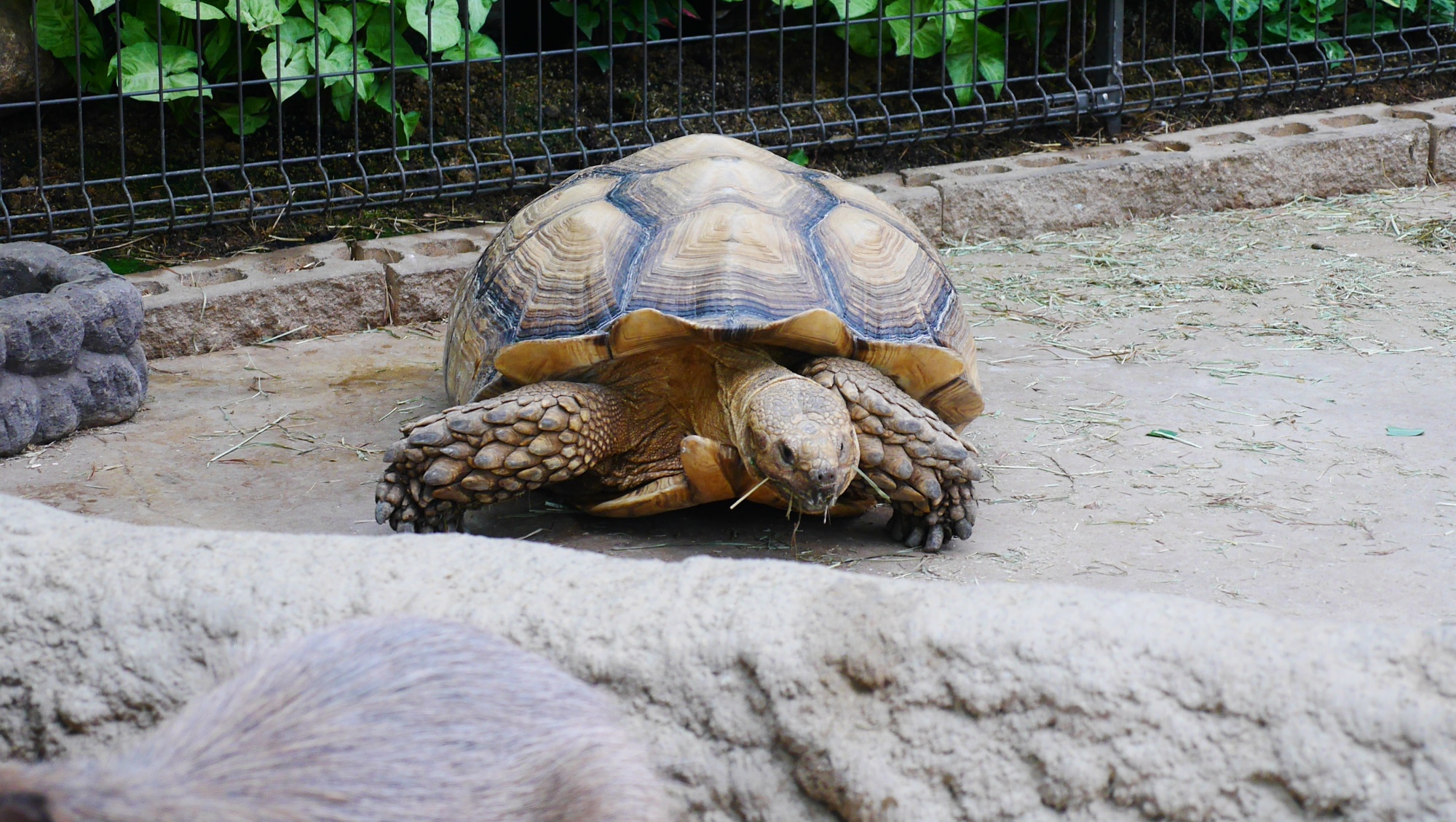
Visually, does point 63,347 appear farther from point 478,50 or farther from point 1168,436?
point 1168,436

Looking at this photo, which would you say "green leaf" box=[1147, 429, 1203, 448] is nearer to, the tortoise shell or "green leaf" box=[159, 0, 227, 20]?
the tortoise shell

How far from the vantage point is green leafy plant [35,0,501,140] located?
4988 millimetres

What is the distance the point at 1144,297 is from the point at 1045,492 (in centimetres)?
200

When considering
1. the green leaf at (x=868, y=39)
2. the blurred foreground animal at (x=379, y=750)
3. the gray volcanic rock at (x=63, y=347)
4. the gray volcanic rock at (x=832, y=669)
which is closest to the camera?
the blurred foreground animal at (x=379, y=750)

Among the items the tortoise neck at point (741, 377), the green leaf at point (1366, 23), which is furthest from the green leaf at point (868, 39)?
the tortoise neck at point (741, 377)

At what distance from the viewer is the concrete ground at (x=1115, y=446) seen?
306cm

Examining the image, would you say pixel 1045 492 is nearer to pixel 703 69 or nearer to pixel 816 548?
pixel 816 548

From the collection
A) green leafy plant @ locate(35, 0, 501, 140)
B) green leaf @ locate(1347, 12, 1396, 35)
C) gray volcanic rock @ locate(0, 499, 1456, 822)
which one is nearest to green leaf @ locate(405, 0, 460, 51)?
green leafy plant @ locate(35, 0, 501, 140)

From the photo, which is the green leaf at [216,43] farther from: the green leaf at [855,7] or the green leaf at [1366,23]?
the green leaf at [1366,23]

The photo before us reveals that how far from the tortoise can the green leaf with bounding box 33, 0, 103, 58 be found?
245cm

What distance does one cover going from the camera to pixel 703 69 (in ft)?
21.3

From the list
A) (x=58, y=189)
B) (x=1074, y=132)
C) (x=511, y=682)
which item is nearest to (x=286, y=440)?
(x=58, y=189)

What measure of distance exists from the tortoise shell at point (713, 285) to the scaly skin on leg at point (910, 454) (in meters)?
0.16

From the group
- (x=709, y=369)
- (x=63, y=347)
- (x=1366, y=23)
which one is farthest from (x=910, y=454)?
(x=1366, y=23)
